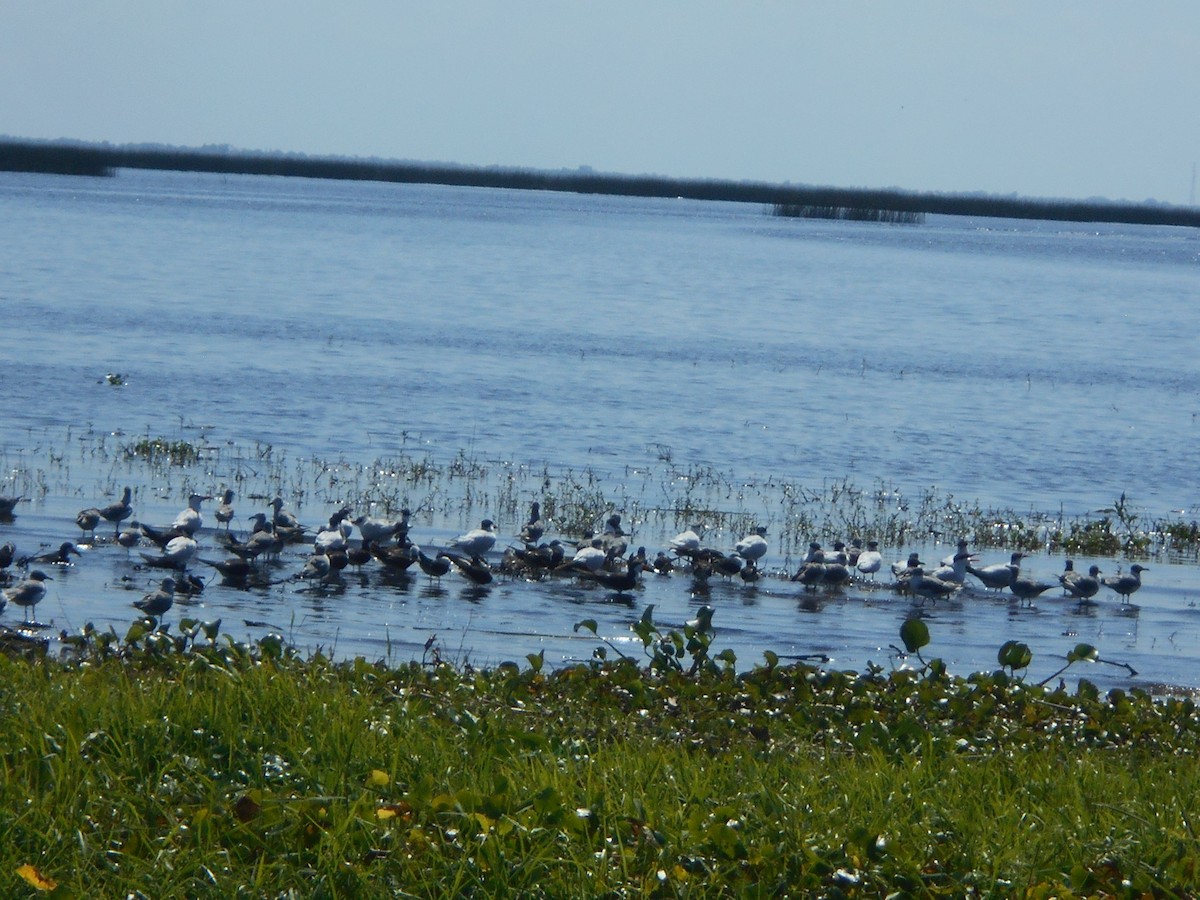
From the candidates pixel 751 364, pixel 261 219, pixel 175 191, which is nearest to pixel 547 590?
pixel 751 364

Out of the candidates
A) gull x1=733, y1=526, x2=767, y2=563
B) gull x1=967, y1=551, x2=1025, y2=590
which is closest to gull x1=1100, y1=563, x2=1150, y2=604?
gull x1=967, y1=551, x2=1025, y2=590

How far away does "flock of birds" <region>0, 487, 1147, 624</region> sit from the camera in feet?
43.2

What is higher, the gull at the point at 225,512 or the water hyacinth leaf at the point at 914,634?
the water hyacinth leaf at the point at 914,634

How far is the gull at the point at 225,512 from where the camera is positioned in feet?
49.7

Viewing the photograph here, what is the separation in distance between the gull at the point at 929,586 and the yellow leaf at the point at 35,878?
31.9 feet

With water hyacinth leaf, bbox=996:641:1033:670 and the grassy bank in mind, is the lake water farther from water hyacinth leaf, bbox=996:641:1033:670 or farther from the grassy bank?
water hyacinth leaf, bbox=996:641:1033:670

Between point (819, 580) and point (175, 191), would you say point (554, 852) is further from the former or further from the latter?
point (175, 191)

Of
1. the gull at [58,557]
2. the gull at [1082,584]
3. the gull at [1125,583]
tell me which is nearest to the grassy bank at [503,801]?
the gull at [58,557]

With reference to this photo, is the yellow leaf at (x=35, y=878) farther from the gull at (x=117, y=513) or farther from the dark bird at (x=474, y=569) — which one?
the gull at (x=117, y=513)

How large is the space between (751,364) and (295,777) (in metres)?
27.9

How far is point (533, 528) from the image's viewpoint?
14.9m

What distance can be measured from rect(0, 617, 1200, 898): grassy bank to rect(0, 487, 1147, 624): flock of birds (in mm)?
6118

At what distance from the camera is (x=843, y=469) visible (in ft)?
68.4

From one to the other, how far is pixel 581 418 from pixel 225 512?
980 centimetres
